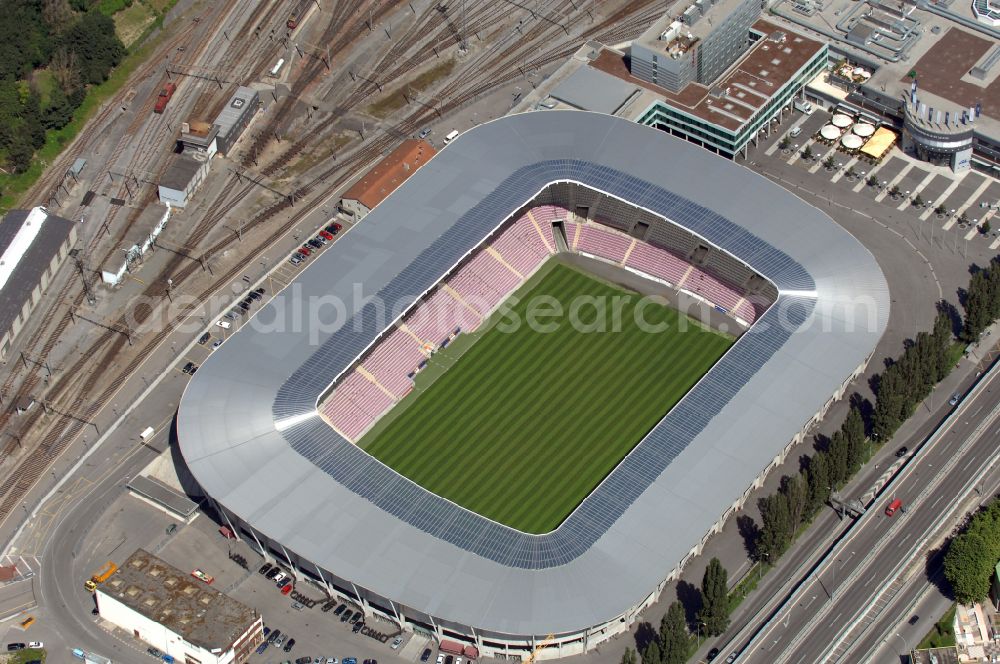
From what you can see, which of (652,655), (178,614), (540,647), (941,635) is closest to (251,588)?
(178,614)

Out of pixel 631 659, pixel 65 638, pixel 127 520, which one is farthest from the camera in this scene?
pixel 127 520

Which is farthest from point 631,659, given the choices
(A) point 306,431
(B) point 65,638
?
(B) point 65,638

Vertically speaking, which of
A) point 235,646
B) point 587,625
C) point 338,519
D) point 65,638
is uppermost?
point 587,625

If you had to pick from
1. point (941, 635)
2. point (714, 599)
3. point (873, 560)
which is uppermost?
point (873, 560)

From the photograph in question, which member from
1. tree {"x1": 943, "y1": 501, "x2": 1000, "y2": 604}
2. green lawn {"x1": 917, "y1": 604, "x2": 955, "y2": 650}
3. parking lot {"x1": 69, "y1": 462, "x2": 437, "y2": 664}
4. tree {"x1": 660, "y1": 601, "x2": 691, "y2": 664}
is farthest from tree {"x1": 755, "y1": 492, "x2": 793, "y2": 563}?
parking lot {"x1": 69, "y1": 462, "x2": 437, "y2": 664}

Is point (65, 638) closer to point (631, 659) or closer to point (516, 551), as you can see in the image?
point (516, 551)

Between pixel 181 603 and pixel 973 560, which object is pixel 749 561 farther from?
pixel 181 603
